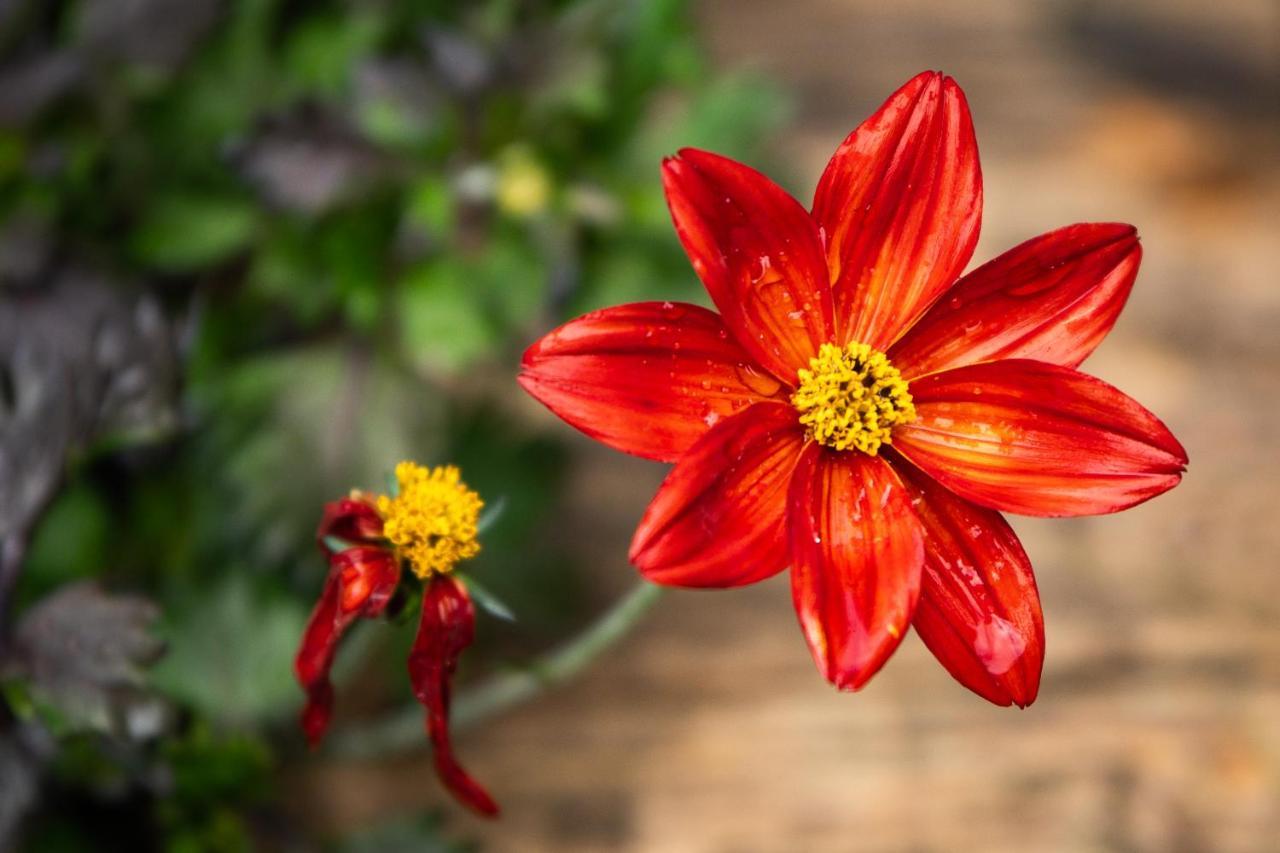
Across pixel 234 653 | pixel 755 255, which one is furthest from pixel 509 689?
pixel 755 255

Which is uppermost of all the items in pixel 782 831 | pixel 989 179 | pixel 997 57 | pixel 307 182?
pixel 997 57

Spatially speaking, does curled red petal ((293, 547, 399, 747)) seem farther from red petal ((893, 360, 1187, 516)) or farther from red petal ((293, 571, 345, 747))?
red petal ((893, 360, 1187, 516))

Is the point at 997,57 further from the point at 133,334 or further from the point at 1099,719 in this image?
the point at 133,334

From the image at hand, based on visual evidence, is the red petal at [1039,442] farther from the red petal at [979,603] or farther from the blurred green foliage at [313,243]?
the blurred green foliage at [313,243]

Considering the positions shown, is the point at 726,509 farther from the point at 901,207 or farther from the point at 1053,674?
the point at 1053,674

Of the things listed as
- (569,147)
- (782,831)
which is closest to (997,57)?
(569,147)

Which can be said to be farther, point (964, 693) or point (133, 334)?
point (964, 693)
